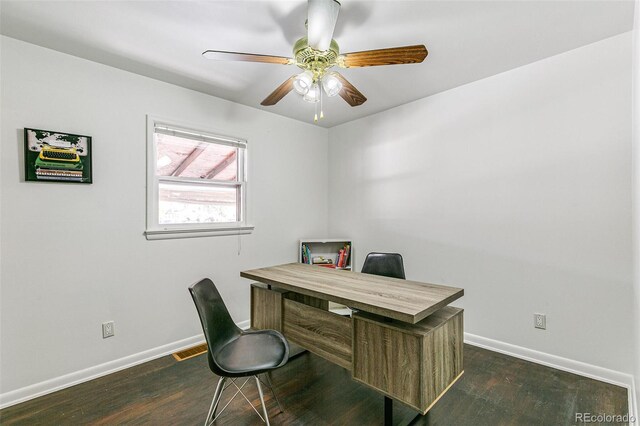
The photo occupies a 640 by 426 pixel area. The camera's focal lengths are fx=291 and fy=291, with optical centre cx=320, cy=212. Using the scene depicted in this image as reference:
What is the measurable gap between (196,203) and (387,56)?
2280 mm

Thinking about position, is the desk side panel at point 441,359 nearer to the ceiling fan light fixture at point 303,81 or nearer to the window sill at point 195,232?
the ceiling fan light fixture at point 303,81

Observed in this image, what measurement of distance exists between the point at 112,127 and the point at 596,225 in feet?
12.8

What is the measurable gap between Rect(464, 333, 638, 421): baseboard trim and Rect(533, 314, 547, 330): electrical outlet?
21 cm

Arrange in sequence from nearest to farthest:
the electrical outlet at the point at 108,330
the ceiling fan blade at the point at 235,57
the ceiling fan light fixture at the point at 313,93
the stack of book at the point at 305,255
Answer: the ceiling fan blade at the point at 235,57
the ceiling fan light fixture at the point at 313,93
the electrical outlet at the point at 108,330
the stack of book at the point at 305,255

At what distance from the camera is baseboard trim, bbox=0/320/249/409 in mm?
1979

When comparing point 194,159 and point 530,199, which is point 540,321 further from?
point 194,159

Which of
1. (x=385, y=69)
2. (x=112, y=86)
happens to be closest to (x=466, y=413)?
(x=385, y=69)

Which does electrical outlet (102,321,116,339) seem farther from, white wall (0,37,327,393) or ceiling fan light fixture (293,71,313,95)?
ceiling fan light fixture (293,71,313,95)

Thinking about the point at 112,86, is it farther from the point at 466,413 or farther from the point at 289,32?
the point at 466,413

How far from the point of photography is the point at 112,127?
7.96 feet

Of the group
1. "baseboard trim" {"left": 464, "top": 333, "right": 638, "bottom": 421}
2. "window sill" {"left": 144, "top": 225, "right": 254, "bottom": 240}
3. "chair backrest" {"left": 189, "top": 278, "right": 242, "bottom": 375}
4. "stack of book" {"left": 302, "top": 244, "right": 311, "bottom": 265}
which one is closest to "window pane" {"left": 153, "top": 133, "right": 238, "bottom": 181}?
"window sill" {"left": 144, "top": 225, "right": 254, "bottom": 240}

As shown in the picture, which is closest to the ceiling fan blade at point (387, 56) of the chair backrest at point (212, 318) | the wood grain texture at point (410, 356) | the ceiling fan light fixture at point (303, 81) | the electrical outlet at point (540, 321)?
the ceiling fan light fixture at point (303, 81)

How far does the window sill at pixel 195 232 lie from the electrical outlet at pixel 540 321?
111 inches

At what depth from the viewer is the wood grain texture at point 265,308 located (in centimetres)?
237
